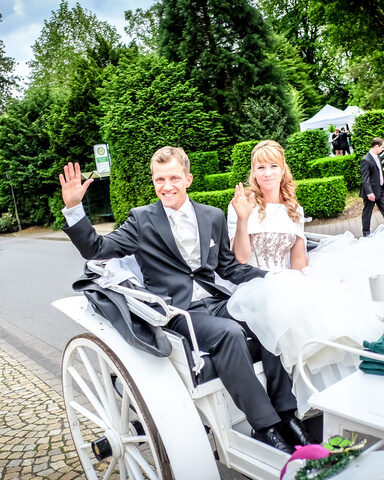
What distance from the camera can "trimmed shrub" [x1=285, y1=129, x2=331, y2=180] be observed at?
15445 millimetres

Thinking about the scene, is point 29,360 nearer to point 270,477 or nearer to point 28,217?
point 270,477

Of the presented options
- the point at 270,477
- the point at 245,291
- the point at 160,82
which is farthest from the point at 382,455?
the point at 160,82

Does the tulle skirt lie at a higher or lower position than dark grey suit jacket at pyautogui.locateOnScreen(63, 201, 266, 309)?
lower

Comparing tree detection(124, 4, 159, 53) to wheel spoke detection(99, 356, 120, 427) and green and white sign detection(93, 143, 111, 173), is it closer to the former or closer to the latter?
green and white sign detection(93, 143, 111, 173)

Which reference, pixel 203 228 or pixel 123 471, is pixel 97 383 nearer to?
pixel 123 471

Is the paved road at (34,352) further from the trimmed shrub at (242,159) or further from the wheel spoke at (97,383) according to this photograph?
the trimmed shrub at (242,159)

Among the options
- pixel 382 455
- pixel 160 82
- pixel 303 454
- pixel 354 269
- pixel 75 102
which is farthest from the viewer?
pixel 75 102

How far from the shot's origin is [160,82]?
702 inches

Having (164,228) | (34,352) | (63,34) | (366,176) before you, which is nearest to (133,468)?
(164,228)

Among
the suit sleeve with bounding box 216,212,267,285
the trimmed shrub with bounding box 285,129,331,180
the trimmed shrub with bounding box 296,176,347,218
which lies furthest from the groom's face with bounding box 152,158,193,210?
the trimmed shrub with bounding box 285,129,331,180

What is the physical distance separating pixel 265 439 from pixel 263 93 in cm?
1770

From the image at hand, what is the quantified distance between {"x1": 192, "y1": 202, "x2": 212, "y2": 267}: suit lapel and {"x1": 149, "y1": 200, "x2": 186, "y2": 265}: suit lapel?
0.14 meters

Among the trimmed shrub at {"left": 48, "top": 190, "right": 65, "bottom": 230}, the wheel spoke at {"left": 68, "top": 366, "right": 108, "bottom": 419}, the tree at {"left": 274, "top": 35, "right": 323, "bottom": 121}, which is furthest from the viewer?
the tree at {"left": 274, "top": 35, "right": 323, "bottom": 121}

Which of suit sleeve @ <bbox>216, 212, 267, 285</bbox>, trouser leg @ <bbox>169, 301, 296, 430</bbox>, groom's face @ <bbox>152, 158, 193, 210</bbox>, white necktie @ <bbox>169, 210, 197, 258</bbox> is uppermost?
groom's face @ <bbox>152, 158, 193, 210</bbox>
